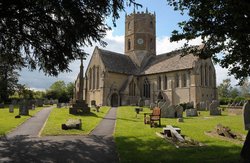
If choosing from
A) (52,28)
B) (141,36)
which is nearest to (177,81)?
(141,36)

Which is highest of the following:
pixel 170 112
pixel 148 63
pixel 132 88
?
pixel 148 63

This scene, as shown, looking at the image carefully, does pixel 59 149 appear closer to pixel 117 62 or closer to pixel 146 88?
pixel 146 88

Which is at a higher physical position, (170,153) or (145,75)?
(145,75)

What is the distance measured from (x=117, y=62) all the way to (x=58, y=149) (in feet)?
156

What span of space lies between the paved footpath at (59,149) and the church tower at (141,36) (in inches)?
1970

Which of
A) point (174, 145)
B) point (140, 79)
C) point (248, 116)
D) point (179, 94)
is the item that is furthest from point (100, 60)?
point (174, 145)

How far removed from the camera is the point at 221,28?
842 cm

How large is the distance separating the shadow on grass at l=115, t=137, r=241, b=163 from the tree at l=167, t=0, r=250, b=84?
2936mm

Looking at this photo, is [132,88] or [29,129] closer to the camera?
[29,129]

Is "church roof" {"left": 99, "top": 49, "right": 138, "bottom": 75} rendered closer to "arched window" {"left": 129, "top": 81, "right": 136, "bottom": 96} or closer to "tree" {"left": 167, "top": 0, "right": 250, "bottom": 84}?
"arched window" {"left": 129, "top": 81, "right": 136, "bottom": 96}

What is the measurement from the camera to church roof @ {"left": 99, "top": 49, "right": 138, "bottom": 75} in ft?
179

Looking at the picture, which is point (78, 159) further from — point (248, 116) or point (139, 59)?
point (139, 59)

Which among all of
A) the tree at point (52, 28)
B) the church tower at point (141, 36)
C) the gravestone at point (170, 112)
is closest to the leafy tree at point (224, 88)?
the church tower at point (141, 36)

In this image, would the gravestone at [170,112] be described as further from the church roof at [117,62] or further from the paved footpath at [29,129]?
the church roof at [117,62]
